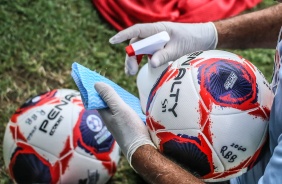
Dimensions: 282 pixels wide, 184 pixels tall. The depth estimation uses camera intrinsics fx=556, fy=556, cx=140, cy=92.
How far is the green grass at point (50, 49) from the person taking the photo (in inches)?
132

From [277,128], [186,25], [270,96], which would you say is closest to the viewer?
[277,128]

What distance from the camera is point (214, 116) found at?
189cm

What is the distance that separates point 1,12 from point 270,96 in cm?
223

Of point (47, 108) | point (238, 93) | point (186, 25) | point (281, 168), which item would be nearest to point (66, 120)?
point (47, 108)

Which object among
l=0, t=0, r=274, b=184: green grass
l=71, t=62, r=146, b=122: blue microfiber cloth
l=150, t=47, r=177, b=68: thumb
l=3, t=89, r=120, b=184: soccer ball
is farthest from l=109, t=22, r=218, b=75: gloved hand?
l=0, t=0, r=274, b=184: green grass

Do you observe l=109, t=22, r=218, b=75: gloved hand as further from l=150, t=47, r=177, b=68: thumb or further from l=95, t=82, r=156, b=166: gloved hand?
l=95, t=82, r=156, b=166: gloved hand

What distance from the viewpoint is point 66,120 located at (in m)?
2.67

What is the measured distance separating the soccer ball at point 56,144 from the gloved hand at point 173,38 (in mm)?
390

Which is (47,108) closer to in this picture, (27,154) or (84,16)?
(27,154)

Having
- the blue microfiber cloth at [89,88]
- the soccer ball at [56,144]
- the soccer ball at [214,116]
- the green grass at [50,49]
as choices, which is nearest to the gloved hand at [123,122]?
the blue microfiber cloth at [89,88]

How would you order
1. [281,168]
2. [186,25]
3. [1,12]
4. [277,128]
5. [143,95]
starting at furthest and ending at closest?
[1,12] < [143,95] < [186,25] < [277,128] < [281,168]

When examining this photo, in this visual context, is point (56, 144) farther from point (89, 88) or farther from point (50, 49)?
point (50, 49)

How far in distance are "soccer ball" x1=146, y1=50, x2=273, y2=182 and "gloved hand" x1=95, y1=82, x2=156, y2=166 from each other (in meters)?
0.13

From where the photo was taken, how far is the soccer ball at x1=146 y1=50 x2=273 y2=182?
1.88m
